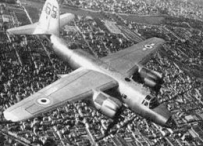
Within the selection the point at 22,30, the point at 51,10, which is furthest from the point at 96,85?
the point at 22,30

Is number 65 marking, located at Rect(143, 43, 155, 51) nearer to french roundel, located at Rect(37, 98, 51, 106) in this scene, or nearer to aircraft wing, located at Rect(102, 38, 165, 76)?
aircraft wing, located at Rect(102, 38, 165, 76)

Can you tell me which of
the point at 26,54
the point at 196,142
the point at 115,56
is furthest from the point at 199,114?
the point at 26,54

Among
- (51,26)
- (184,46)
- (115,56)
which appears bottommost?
(184,46)

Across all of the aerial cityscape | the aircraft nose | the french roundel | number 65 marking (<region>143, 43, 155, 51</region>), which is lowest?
the aerial cityscape

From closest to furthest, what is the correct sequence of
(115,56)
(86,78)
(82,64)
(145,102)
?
(145,102) → (86,78) → (82,64) → (115,56)

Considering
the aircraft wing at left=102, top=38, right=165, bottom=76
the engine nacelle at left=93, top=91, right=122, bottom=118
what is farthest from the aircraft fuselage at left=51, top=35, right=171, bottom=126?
the engine nacelle at left=93, top=91, right=122, bottom=118

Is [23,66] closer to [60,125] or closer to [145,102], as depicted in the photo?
[60,125]

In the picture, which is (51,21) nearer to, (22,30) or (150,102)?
(22,30)
